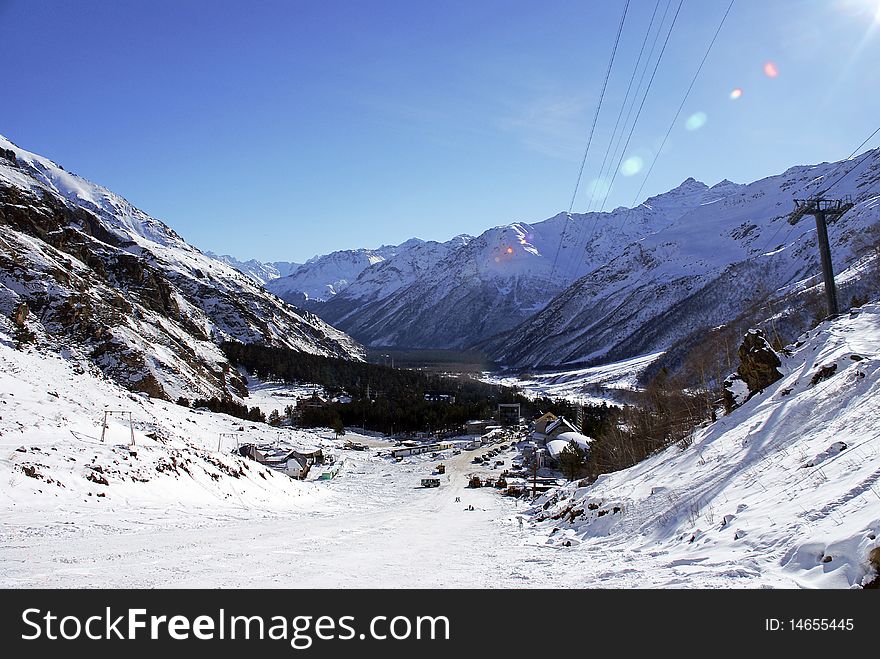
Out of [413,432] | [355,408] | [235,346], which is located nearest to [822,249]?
[413,432]

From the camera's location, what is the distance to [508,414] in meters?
124

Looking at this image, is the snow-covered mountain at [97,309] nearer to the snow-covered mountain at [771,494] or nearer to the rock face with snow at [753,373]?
the snow-covered mountain at [771,494]

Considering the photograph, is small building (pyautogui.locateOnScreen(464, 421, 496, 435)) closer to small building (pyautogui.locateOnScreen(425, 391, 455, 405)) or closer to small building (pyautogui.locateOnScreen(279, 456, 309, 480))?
small building (pyautogui.locateOnScreen(425, 391, 455, 405))

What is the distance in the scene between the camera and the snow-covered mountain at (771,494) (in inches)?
285

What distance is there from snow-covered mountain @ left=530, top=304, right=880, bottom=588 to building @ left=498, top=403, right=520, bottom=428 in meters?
93.8

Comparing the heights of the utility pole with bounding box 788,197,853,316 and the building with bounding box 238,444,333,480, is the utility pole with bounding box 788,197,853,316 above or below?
above

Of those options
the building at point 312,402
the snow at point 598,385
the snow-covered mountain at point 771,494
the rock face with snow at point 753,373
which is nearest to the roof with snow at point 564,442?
the rock face with snow at point 753,373

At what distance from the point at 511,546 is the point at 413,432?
299ft

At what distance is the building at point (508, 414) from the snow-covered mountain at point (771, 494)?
93812 mm

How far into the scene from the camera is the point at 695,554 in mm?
9219

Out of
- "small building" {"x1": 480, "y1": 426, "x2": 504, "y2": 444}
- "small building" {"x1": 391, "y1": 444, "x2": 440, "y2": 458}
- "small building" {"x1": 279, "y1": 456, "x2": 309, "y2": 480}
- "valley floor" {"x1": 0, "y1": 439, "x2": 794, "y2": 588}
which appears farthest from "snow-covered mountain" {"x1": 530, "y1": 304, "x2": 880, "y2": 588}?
"small building" {"x1": 480, "y1": 426, "x2": 504, "y2": 444}

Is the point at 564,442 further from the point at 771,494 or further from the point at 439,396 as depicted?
the point at 439,396

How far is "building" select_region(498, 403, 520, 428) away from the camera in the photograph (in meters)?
115
